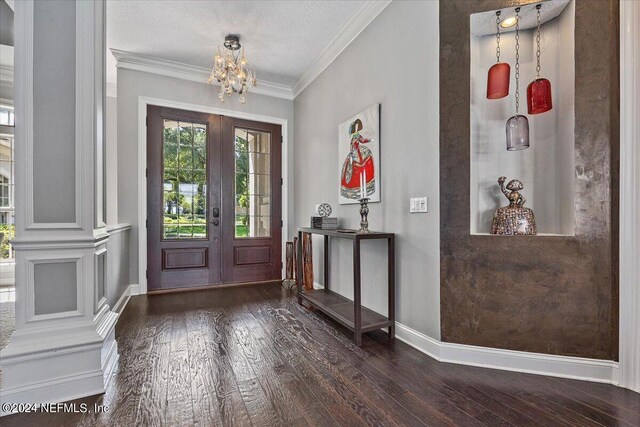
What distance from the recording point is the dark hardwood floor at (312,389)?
143cm

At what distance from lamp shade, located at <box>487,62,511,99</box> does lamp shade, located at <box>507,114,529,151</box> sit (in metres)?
0.18

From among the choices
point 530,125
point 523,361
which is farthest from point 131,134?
point 523,361

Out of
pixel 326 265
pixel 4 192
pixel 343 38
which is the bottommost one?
pixel 326 265

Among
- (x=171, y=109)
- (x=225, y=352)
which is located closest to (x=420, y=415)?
(x=225, y=352)

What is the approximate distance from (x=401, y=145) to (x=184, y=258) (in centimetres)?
307

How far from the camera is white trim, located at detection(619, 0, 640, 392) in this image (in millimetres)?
→ 1630

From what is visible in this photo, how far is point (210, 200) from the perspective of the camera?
13.2ft

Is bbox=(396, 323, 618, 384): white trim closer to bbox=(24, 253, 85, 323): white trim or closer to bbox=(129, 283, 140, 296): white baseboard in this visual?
bbox=(24, 253, 85, 323): white trim

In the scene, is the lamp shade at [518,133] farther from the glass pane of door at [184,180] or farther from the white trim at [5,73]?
the white trim at [5,73]

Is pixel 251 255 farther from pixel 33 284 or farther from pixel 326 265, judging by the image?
pixel 33 284

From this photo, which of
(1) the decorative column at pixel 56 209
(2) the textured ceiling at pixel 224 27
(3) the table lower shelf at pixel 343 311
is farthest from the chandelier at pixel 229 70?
(3) the table lower shelf at pixel 343 311

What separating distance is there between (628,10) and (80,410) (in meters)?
3.58

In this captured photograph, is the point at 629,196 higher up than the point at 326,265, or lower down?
higher up

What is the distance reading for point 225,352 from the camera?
6.97 feet
